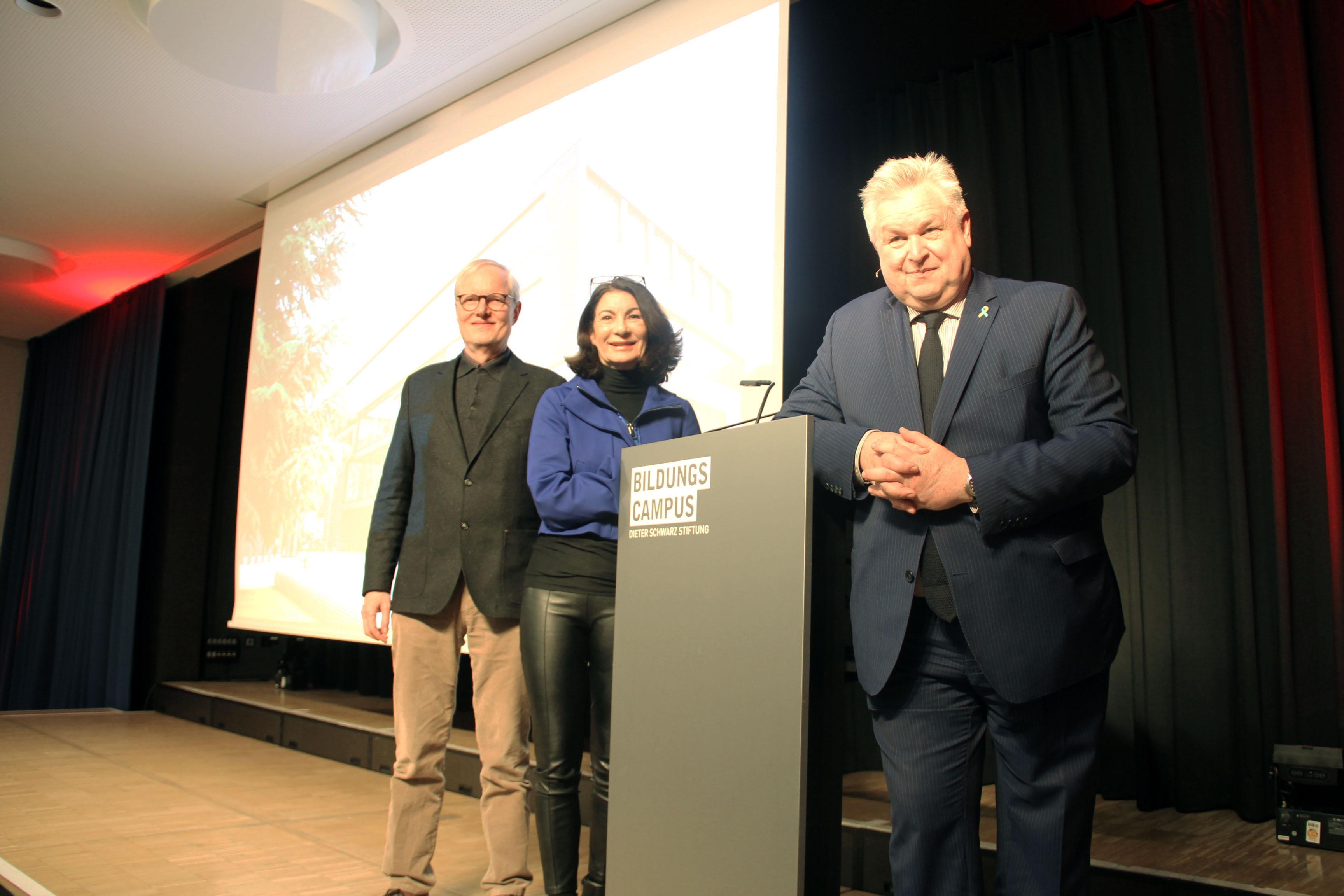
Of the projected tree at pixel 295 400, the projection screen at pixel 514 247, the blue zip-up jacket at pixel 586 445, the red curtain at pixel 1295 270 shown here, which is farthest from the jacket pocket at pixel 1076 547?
the projected tree at pixel 295 400

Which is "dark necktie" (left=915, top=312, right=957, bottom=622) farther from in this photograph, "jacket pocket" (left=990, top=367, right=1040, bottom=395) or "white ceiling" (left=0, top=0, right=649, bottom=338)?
"white ceiling" (left=0, top=0, right=649, bottom=338)

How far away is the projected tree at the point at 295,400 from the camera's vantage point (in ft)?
15.3

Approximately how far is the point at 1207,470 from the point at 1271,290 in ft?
1.96

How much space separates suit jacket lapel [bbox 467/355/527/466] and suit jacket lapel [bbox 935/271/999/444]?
3.95 feet

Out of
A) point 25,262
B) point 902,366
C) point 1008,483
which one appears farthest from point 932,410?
point 25,262

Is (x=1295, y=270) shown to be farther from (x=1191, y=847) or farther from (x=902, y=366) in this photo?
(x=902, y=366)

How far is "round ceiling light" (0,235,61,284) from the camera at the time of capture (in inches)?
247

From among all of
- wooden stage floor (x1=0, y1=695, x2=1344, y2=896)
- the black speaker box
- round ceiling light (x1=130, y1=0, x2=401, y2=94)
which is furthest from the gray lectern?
round ceiling light (x1=130, y1=0, x2=401, y2=94)

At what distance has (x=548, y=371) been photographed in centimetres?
235

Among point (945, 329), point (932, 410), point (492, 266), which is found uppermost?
point (492, 266)

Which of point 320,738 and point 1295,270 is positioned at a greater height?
point 1295,270

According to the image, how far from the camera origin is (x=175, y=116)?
464 cm

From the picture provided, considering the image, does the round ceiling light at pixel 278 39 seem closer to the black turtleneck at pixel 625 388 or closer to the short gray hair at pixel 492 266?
the short gray hair at pixel 492 266

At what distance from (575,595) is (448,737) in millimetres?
512
